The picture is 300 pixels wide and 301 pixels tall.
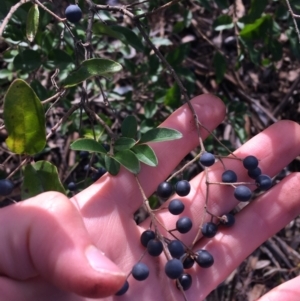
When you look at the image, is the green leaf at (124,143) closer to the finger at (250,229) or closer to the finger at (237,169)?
the finger at (237,169)

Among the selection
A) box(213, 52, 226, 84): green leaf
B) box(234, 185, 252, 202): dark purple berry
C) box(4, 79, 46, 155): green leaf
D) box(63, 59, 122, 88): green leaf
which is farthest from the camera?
box(213, 52, 226, 84): green leaf

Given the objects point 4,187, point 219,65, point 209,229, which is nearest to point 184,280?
point 209,229

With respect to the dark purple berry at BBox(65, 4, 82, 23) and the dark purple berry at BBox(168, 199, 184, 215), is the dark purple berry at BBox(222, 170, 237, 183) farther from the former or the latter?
the dark purple berry at BBox(65, 4, 82, 23)

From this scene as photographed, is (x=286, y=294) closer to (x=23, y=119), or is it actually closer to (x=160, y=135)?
(x=160, y=135)

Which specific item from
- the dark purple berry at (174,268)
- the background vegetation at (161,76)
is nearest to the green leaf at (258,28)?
the background vegetation at (161,76)

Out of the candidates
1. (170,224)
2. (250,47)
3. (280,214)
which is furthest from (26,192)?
(250,47)

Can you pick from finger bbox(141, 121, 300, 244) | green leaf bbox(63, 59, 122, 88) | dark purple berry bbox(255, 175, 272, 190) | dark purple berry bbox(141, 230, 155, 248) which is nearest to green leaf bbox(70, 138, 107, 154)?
green leaf bbox(63, 59, 122, 88)
